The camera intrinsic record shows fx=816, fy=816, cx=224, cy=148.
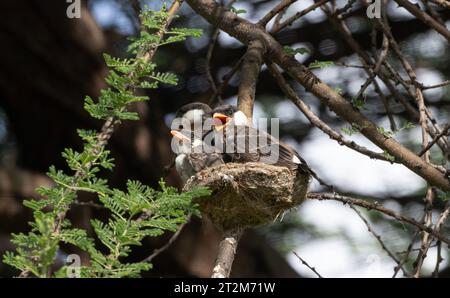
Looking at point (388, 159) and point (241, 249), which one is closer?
point (388, 159)

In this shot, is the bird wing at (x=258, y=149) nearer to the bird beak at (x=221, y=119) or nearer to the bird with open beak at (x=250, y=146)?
the bird with open beak at (x=250, y=146)

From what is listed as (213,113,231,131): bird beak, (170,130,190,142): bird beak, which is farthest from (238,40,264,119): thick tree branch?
(170,130,190,142): bird beak

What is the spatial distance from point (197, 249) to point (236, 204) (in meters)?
2.73

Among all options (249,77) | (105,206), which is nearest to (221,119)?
(249,77)

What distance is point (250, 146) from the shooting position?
5.04 m

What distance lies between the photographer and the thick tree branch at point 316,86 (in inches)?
172

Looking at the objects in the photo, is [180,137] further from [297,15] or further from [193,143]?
[297,15]

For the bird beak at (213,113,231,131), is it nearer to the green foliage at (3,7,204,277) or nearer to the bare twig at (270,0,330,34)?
the bare twig at (270,0,330,34)

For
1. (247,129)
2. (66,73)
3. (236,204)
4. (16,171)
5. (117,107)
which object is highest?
(66,73)

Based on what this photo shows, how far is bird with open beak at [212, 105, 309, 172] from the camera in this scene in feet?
15.6
